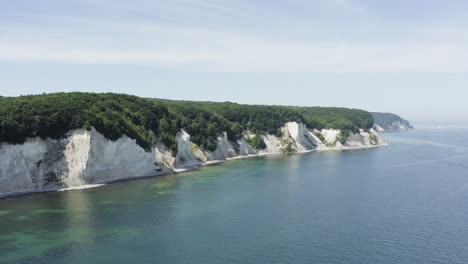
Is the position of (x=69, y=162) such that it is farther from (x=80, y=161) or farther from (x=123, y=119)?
(x=123, y=119)

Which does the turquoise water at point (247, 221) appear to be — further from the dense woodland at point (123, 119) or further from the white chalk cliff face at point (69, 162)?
the dense woodland at point (123, 119)

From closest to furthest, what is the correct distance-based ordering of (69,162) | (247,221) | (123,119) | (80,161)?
(247,221) < (69,162) < (80,161) < (123,119)

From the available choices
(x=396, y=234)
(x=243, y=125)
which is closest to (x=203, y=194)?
(x=396, y=234)

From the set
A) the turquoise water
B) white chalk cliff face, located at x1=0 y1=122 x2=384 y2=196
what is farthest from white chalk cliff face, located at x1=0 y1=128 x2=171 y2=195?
the turquoise water

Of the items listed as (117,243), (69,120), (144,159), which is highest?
(69,120)

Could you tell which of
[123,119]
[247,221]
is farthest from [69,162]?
[247,221]

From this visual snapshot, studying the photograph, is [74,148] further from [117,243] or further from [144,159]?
[117,243]

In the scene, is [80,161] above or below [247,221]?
above
